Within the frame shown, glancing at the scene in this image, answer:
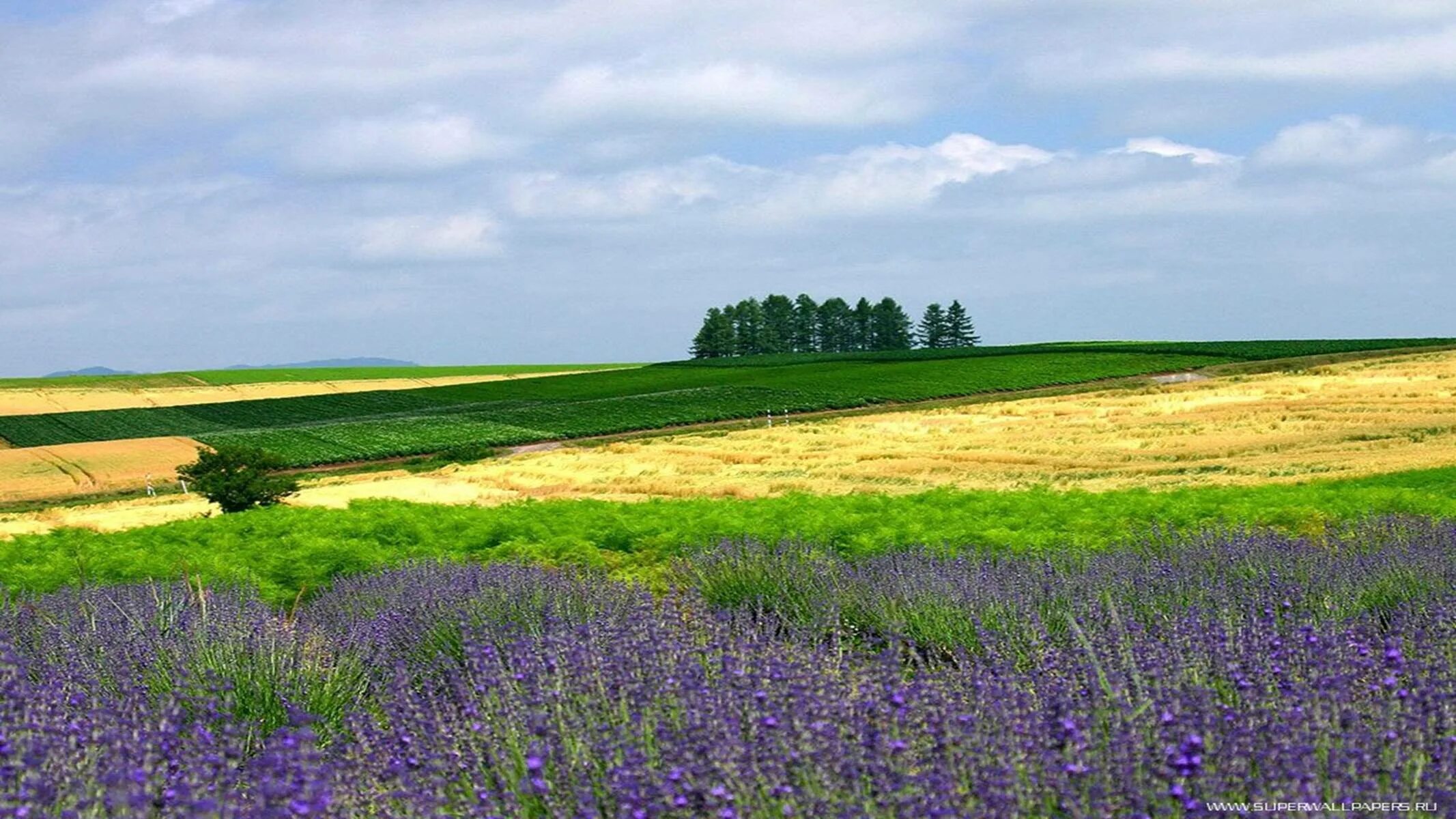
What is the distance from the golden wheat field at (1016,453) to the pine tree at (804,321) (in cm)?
6367

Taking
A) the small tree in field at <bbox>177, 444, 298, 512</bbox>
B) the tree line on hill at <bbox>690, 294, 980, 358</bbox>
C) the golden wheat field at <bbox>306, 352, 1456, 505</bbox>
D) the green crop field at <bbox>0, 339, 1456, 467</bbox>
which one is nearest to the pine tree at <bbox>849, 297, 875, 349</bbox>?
the tree line on hill at <bbox>690, 294, 980, 358</bbox>

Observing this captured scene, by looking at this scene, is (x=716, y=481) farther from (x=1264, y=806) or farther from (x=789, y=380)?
(x=789, y=380)

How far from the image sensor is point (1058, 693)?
4438 mm

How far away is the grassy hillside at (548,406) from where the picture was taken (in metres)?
44.3

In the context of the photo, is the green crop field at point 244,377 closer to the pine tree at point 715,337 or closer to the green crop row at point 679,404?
the pine tree at point 715,337

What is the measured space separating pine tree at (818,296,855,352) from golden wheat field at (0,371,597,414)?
33.7m

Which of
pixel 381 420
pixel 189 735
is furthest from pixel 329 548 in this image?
pixel 381 420

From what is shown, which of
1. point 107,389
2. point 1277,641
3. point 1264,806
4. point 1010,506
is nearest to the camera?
point 1264,806

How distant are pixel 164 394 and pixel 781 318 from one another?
4777 centimetres

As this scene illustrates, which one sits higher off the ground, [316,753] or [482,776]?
[316,753]

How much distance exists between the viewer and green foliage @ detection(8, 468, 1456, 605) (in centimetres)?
923

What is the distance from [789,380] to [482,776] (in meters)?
53.0

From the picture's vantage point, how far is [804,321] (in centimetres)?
10212

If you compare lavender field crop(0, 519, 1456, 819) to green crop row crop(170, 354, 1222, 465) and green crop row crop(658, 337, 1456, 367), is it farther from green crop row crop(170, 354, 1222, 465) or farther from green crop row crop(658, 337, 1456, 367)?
green crop row crop(658, 337, 1456, 367)
